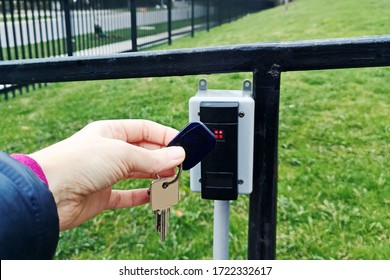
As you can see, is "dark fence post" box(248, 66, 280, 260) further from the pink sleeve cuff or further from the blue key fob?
the pink sleeve cuff

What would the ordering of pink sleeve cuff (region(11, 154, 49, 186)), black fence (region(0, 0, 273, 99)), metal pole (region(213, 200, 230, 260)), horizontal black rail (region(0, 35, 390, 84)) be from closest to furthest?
pink sleeve cuff (region(11, 154, 49, 186)) → horizontal black rail (region(0, 35, 390, 84)) → metal pole (region(213, 200, 230, 260)) → black fence (region(0, 0, 273, 99))

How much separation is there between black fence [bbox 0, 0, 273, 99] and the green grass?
1962mm

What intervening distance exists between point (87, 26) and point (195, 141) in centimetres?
831

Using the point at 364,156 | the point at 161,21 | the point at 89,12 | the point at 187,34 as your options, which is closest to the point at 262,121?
the point at 364,156

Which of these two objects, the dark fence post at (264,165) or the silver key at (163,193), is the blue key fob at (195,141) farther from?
the dark fence post at (264,165)

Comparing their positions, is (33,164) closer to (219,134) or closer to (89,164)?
(89,164)

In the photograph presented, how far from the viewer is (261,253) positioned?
1.34m

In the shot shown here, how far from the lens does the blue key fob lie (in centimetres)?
104

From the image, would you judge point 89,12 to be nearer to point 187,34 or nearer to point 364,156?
point 187,34

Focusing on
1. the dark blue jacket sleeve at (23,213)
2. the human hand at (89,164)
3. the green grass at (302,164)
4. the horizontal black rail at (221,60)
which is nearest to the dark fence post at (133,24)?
the green grass at (302,164)

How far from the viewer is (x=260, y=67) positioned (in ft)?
3.97

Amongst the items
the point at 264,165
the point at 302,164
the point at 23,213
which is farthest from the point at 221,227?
the point at 302,164

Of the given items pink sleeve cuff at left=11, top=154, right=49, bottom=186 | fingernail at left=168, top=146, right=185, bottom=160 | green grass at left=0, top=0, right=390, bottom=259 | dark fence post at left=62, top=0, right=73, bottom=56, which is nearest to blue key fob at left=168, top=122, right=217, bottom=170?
fingernail at left=168, top=146, right=185, bottom=160

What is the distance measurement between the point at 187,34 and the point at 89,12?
4584 millimetres
